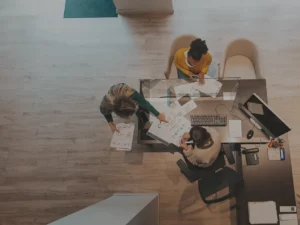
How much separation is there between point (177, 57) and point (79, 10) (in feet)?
6.61

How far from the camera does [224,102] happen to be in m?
2.85

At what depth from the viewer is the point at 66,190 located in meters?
3.35

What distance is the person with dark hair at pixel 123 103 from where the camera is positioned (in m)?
2.41

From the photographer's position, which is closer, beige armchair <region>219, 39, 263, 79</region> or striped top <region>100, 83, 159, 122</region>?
striped top <region>100, 83, 159, 122</region>

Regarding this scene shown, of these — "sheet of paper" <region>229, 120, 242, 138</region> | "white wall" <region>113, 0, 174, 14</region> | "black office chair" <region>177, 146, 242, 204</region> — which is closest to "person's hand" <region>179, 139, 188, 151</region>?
"black office chair" <region>177, 146, 242, 204</region>

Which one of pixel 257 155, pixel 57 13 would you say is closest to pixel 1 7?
pixel 57 13

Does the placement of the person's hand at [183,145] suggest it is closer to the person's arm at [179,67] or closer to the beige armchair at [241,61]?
the person's arm at [179,67]

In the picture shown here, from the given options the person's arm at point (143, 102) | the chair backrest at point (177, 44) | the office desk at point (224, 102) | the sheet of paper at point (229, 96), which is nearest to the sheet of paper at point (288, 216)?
the office desk at point (224, 102)

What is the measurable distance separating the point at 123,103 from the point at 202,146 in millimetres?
772

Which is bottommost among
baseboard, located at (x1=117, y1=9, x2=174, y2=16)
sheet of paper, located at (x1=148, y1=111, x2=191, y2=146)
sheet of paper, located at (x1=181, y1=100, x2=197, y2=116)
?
sheet of paper, located at (x1=148, y1=111, x2=191, y2=146)

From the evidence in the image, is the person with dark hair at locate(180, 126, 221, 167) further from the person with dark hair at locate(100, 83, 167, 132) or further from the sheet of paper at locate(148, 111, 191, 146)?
the person with dark hair at locate(100, 83, 167, 132)

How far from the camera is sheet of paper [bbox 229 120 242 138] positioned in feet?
8.86

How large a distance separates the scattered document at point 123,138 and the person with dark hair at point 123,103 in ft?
0.41

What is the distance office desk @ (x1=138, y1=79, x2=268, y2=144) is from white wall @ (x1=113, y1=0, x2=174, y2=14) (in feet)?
5.10
